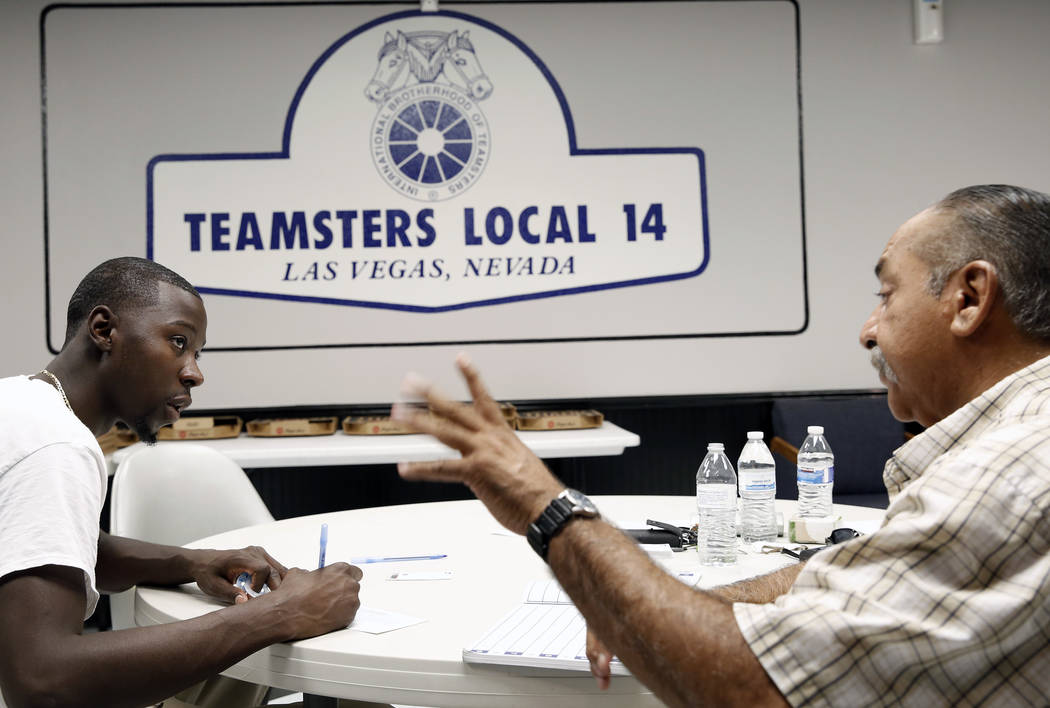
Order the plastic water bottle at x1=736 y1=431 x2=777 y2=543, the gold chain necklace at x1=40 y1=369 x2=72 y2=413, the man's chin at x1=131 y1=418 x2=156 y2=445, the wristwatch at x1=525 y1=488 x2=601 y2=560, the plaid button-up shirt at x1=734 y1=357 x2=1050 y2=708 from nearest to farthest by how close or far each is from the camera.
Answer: the plaid button-up shirt at x1=734 y1=357 x2=1050 y2=708 → the wristwatch at x1=525 y1=488 x2=601 y2=560 → the gold chain necklace at x1=40 y1=369 x2=72 y2=413 → the man's chin at x1=131 y1=418 x2=156 y2=445 → the plastic water bottle at x1=736 y1=431 x2=777 y2=543

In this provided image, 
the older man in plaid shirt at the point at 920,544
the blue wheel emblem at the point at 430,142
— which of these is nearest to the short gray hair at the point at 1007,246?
the older man in plaid shirt at the point at 920,544

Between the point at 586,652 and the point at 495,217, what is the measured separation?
339 centimetres

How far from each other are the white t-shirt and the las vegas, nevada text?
3.06 m

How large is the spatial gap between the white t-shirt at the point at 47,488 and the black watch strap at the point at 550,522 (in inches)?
24.7

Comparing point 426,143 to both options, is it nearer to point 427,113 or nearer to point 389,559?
point 427,113

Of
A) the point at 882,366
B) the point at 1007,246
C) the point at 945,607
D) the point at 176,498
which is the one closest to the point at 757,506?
the point at 882,366

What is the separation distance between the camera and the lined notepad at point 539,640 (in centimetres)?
118

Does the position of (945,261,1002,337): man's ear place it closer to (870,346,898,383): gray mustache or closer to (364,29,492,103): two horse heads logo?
(870,346,898,383): gray mustache

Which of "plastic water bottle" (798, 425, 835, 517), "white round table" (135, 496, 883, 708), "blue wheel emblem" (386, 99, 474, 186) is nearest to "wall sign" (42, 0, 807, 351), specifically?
"blue wheel emblem" (386, 99, 474, 186)

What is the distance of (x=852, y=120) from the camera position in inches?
177

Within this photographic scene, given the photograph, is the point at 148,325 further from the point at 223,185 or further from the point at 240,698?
the point at 223,185

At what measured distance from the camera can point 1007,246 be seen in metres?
1.12

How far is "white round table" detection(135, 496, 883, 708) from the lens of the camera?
1205mm

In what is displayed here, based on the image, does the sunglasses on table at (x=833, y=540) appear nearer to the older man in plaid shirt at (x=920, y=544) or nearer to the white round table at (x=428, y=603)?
the white round table at (x=428, y=603)
